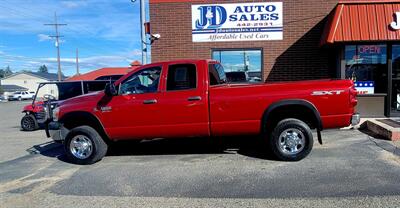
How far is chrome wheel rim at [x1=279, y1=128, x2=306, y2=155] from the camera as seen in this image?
689cm

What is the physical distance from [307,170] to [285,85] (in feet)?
5.21

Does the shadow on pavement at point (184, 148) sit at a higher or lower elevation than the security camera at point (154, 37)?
lower

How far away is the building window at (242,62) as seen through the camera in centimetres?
1275

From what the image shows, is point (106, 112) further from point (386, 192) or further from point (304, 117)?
point (386, 192)

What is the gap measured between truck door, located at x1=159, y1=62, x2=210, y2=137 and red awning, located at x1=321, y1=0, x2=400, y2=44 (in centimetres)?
499

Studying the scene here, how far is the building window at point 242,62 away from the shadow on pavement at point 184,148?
13.8 ft

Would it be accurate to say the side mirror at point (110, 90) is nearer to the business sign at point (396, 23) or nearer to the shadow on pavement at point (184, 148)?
the shadow on pavement at point (184, 148)

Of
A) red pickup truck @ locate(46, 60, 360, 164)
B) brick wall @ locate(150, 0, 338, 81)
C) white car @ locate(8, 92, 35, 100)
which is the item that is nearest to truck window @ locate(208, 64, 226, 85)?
red pickup truck @ locate(46, 60, 360, 164)

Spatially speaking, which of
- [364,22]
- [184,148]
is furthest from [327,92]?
[364,22]

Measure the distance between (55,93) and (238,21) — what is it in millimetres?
6775

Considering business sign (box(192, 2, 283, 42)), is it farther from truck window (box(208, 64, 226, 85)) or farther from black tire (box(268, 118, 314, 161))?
black tire (box(268, 118, 314, 161))

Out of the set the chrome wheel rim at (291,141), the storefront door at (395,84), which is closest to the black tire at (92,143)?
the chrome wheel rim at (291,141)

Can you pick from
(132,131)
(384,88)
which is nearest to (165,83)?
(132,131)

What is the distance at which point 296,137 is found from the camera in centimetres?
692
